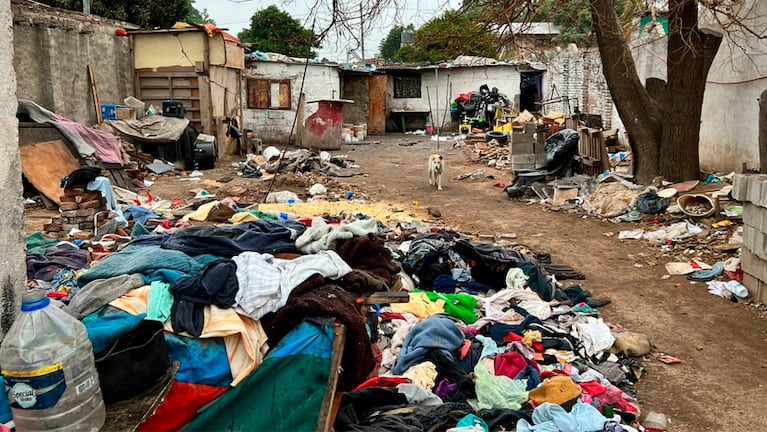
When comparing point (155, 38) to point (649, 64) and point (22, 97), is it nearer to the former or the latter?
point (22, 97)

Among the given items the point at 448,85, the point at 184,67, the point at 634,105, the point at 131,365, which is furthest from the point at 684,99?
the point at 448,85

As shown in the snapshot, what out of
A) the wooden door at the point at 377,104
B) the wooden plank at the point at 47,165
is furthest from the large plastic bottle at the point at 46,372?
the wooden door at the point at 377,104

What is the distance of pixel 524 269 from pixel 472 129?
21087 millimetres

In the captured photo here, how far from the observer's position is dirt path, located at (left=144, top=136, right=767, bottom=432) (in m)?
4.29

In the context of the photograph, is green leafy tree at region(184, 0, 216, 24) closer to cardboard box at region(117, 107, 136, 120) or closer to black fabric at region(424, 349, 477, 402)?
cardboard box at region(117, 107, 136, 120)

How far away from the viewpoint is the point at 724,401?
4.33 meters

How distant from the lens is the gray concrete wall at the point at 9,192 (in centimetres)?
278

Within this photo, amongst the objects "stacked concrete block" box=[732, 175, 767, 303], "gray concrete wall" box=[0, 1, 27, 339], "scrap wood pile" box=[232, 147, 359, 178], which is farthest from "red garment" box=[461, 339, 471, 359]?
"scrap wood pile" box=[232, 147, 359, 178]

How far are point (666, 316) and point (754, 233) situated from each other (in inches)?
44.8

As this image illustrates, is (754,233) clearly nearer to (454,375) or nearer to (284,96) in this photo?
(454,375)

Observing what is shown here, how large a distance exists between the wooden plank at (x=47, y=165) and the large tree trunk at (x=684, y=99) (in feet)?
33.4


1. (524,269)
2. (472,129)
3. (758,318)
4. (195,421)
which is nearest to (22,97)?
(524,269)

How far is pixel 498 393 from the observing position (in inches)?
153

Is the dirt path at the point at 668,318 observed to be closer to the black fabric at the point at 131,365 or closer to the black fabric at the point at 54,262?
the black fabric at the point at 131,365
